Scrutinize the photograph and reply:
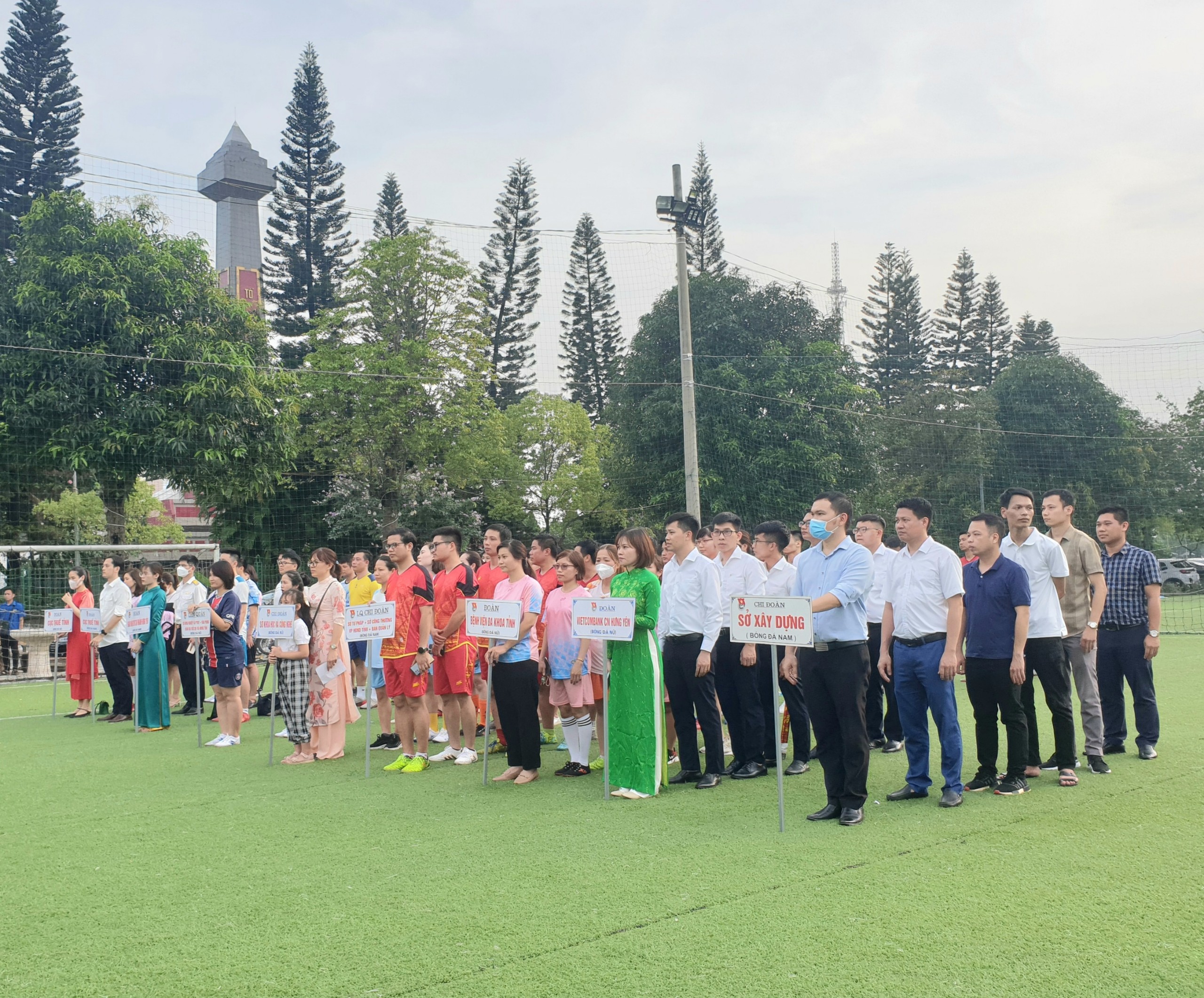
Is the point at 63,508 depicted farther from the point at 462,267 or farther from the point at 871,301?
the point at 871,301

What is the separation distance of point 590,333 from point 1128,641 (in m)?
32.0

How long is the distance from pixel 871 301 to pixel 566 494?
20.7 m

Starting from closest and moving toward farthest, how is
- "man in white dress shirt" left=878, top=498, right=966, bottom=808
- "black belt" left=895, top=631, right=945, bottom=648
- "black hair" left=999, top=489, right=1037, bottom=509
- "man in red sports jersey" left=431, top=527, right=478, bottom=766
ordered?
"man in white dress shirt" left=878, top=498, right=966, bottom=808 → "black belt" left=895, top=631, right=945, bottom=648 → "black hair" left=999, top=489, right=1037, bottom=509 → "man in red sports jersey" left=431, top=527, right=478, bottom=766

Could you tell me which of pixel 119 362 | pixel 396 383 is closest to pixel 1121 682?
pixel 119 362

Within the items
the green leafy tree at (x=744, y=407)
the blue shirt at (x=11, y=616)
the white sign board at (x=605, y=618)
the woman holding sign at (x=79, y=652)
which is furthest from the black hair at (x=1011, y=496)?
the green leafy tree at (x=744, y=407)

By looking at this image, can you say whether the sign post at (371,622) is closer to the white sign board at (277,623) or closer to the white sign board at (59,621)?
the white sign board at (277,623)

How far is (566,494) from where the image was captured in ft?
101

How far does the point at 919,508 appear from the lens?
17.2 feet

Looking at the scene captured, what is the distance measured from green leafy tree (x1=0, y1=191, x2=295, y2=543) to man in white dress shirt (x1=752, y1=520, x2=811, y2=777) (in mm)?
17528

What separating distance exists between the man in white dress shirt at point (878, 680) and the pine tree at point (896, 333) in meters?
36.8

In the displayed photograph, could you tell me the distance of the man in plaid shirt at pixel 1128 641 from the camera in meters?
5.96

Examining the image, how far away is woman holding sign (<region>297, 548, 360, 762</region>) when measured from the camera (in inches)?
269

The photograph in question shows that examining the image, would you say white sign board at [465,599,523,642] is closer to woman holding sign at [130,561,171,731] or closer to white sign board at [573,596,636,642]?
white sign board at [573,596,636,642]

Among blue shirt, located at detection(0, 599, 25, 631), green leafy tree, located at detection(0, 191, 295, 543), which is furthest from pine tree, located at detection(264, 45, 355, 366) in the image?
blue shirt, located at detection(0, 599, 25, 631)
